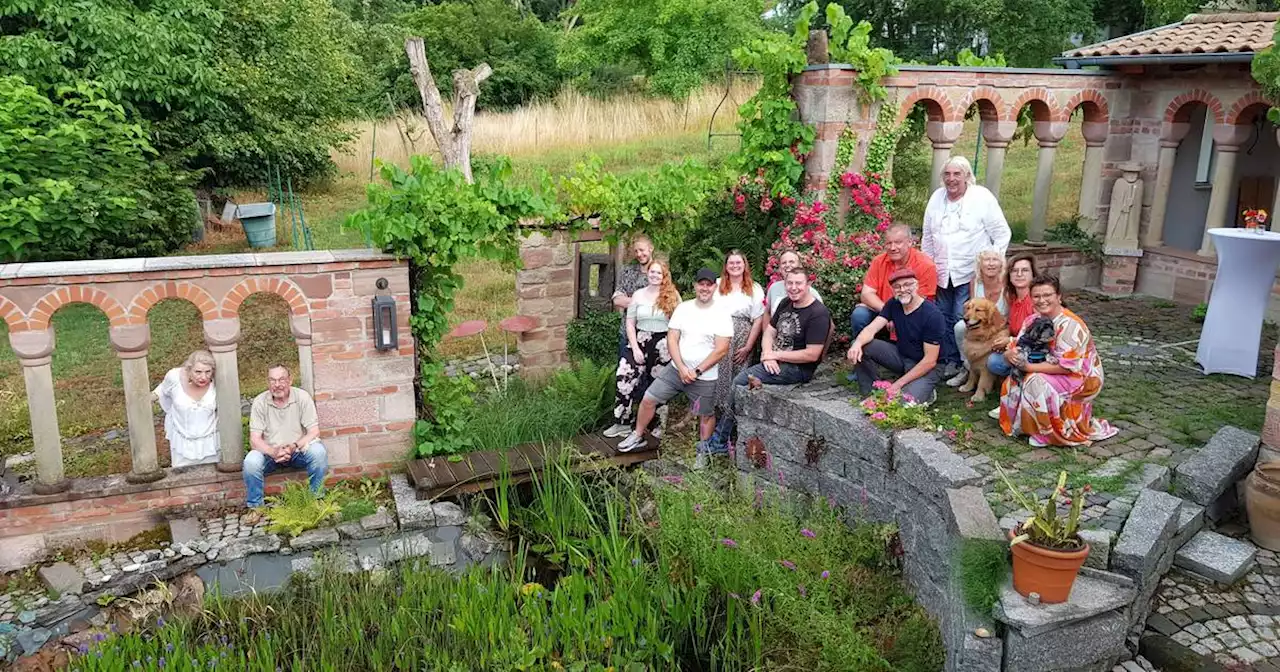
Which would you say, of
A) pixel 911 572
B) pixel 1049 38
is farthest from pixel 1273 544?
pixel 1049 38

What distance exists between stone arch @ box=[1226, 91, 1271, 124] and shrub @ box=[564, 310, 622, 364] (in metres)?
6.95

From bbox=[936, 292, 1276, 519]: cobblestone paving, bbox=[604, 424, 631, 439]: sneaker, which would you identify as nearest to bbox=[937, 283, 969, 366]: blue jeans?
bbox=[936, 292, 1276, 519]: cobblestone paving

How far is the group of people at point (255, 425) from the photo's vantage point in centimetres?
716

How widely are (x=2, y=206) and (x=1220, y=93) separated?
12738mm

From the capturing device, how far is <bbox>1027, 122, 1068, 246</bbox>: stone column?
36.1ft

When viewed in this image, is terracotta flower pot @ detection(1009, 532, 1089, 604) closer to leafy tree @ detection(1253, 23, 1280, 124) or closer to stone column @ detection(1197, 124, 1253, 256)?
leafy tree @ detection(1253, 23, 1280, 124)

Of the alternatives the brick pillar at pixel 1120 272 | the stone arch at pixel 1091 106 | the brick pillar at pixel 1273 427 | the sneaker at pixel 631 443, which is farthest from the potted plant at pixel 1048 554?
the brick pillar at pixel 1120 272

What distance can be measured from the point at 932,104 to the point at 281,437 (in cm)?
709

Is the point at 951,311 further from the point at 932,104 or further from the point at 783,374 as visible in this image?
the point at 932,104

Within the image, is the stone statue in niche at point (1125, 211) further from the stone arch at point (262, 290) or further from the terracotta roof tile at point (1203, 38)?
the stone arch at point (262, 290)

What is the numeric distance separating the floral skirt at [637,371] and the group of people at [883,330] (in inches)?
0.5

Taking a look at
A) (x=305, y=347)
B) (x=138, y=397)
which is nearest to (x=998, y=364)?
(x=305, y=347)

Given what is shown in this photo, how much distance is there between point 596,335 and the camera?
9.51 meters

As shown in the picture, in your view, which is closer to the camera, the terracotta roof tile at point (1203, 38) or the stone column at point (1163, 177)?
the terracotta roof tile at point (1203, 38)
